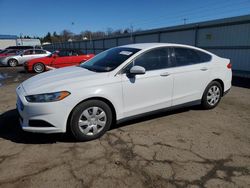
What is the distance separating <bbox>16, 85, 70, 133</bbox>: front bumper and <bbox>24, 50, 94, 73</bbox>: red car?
390 inches

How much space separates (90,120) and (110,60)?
133 cm

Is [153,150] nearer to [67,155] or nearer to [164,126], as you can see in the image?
[164,126]

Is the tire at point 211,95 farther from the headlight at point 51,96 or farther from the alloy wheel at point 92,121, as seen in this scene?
the headlight at point 51,96

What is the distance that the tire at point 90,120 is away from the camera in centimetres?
362

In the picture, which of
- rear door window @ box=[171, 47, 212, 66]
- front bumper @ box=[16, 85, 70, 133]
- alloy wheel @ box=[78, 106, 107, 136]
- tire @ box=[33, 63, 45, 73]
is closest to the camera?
front bumper @ box=[16, 85, 70, 133]

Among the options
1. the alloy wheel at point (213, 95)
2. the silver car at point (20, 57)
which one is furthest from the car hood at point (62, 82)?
the silver car at point (20, 57)

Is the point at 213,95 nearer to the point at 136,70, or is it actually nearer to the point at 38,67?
the point at 136,70

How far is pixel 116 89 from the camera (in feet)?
12.7

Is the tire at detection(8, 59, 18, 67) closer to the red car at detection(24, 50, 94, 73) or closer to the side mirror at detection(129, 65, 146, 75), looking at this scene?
the red car at detection(24, 50, 94, 73)

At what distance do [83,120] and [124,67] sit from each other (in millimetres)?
1174

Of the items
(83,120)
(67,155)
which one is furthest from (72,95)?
(67,155)

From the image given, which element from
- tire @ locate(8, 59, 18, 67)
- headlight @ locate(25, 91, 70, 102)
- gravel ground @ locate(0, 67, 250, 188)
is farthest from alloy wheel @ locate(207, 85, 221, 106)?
tire @ locate(8, 59, 18, 67)

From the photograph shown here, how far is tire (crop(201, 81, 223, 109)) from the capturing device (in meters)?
5.16

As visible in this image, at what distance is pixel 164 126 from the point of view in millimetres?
4426
